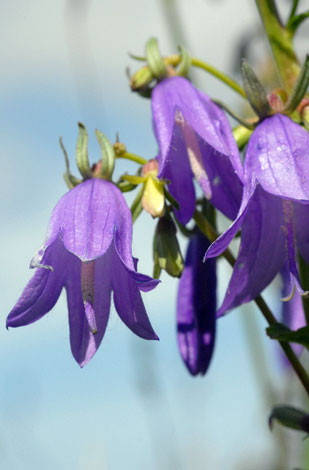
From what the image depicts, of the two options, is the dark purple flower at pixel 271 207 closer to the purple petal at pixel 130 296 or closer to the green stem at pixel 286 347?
the green stem at pixel 286 347

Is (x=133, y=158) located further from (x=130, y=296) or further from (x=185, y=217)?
(x=130, y=296)

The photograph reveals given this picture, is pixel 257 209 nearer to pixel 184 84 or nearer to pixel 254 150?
pixel 254 150

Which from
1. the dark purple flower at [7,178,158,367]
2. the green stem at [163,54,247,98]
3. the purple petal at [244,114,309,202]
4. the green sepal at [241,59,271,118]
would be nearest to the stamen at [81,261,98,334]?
the dark purple flower at [7,178,158,367]

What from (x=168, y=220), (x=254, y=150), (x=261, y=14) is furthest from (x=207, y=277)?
(x=261, y=14)

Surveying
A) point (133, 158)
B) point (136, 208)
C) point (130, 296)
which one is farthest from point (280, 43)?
point (130, 296)

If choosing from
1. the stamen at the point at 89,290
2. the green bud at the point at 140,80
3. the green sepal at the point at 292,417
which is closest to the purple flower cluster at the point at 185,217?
the stamen at the point at 89,290

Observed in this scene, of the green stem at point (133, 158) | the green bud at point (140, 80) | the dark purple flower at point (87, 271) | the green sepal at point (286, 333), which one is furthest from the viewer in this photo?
the green bud at point (140, 80)
